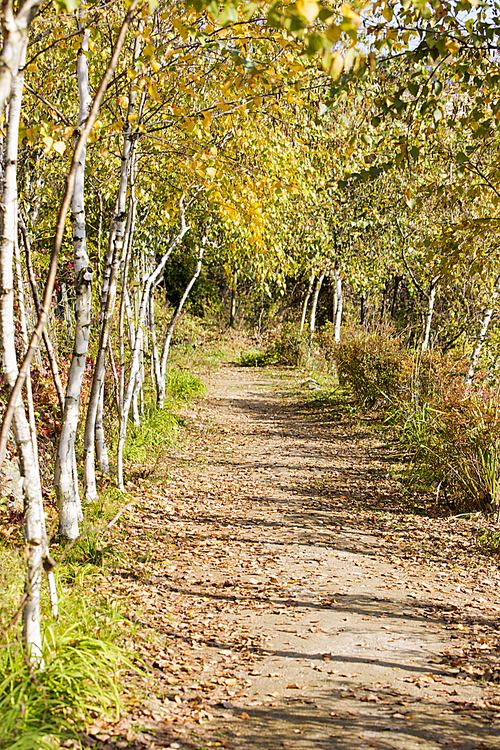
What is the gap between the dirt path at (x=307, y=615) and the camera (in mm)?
3080

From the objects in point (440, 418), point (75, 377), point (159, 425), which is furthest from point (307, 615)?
point (159, 425)

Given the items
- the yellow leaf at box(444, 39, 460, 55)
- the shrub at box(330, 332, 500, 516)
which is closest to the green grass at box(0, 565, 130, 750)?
the yellow leaf at box(444, 39, 460, 55)

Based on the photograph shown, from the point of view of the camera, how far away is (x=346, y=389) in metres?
14.4

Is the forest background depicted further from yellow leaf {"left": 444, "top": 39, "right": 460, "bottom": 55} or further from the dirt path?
the dirt path

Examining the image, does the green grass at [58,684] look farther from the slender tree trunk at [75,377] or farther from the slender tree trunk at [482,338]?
the slender tree trunk at [482,338]

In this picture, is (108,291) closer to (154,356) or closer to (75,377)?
(75,377)

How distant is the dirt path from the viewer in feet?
10.1

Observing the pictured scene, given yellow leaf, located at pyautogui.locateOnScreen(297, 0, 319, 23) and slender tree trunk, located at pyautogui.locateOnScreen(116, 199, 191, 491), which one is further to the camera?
slender tree trunk, located at pyautogui.locateOnScreen(116, 199, 191, 491)

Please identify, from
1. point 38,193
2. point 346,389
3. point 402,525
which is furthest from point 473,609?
point 346,389

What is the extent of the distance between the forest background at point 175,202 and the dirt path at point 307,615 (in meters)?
0.59

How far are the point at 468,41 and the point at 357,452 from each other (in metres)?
6.37

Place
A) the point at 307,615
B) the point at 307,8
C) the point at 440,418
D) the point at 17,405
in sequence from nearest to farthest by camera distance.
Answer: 1. the point at 307,8
2. the point at 17,405
3. the point at 307,615
4. the point at 440,418

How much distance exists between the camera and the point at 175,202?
26.0ft

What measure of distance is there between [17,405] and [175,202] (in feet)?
18.4
